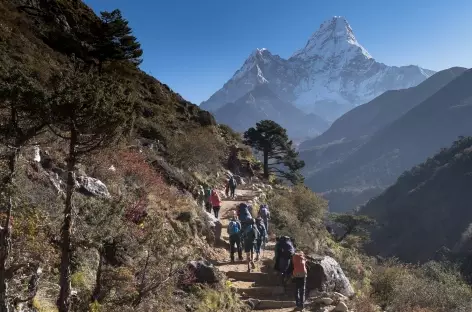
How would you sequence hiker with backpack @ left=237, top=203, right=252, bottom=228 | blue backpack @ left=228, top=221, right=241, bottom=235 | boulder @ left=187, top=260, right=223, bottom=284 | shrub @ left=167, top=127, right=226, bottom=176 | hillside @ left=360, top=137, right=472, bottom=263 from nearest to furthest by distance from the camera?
1. boulder @ left=187, top=260, right=223, bottom=284
2. blue backpack @ left=228, top=221, right=241, bottom=235
3. hiker with backpack @ left=237, top=203, right=252, bottom=228
4. shrub @ left=167, top=127, right=226, bottom=176
5. hillside @ left=360, top=137, right=472, bottom=263

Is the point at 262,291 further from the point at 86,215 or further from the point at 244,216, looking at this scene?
the point at 86,215

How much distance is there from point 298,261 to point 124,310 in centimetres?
505

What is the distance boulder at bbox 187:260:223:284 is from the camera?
9348mm

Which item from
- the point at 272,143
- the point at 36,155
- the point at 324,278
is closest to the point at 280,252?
the point at 324,278

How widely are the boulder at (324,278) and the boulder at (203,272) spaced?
3394 millimetres

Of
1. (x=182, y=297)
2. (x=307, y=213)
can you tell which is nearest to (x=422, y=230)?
(x=307, y=213)

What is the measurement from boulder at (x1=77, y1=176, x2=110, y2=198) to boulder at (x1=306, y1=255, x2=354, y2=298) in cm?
655

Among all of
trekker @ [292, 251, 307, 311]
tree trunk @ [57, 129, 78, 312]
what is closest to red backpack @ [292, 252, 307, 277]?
trekker @ [292, 251, 307, 311]

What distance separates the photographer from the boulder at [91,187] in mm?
10234

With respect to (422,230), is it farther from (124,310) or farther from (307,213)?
(124,310)

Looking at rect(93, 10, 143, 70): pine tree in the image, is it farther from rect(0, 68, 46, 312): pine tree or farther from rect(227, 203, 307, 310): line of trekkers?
rect(0, 68, 46, 312): pine tree

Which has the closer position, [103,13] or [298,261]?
[298,261]

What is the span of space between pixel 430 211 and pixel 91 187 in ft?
344

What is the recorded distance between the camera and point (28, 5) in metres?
28.3
